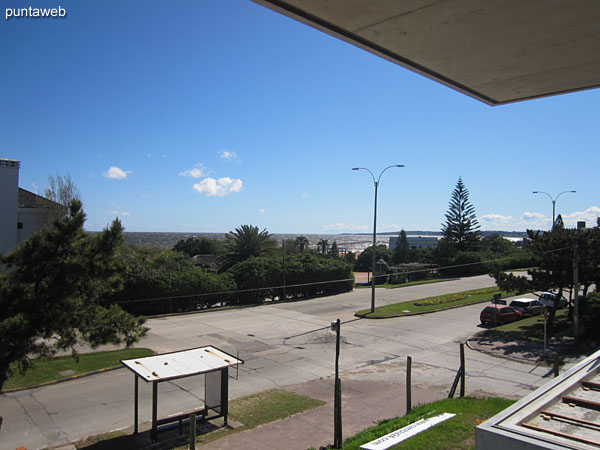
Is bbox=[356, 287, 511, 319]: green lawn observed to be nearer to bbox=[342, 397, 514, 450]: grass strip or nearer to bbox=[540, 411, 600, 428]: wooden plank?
bbox=[342, 397, 514, 450]: grass strip

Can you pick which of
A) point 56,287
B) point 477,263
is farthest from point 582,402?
point 477,263

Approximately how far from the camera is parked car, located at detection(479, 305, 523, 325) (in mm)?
25203

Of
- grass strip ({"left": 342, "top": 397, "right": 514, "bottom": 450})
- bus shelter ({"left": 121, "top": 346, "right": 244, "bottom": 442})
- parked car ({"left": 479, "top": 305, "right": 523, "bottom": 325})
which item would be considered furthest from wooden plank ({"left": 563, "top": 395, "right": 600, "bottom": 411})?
parked car ({"left": 479, "top": 305, "right": 523, "bottom": 325})

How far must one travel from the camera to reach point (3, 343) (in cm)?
763

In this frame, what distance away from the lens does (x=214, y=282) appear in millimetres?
31156

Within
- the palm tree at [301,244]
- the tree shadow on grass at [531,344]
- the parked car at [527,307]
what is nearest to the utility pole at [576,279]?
the tree shadow on grass at [531,344]

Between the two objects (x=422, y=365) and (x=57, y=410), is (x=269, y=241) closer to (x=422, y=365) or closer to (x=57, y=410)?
(x=422, y=365)

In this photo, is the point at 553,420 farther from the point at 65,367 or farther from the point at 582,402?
the point at 65,367

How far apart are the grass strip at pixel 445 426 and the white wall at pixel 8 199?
106 feet

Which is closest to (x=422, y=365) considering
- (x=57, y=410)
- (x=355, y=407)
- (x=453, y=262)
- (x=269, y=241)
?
(x=355, y=407)

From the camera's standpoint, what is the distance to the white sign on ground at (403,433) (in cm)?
818

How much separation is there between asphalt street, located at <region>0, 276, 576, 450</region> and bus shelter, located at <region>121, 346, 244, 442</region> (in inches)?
51.9

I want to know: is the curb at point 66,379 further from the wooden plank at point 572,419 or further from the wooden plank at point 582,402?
the wooden plank at point 582,402

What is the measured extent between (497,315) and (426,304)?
23.0ft
